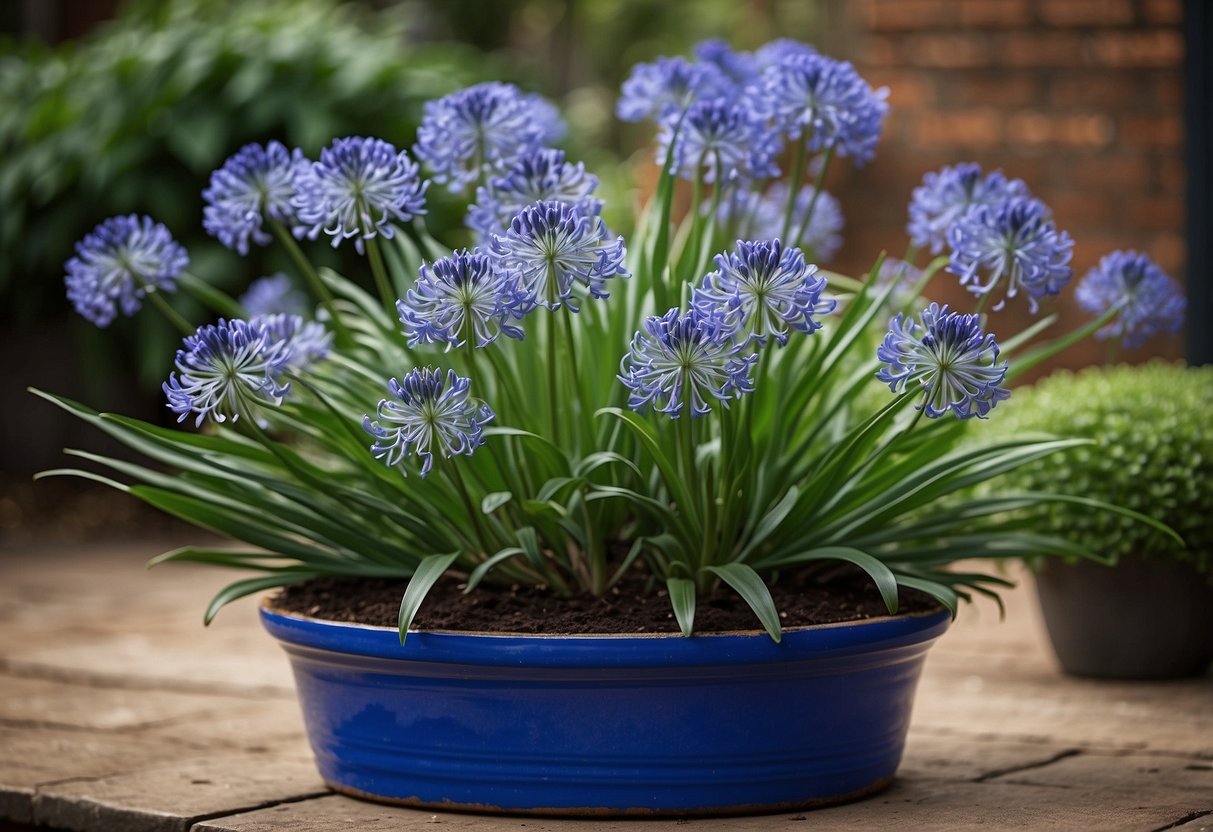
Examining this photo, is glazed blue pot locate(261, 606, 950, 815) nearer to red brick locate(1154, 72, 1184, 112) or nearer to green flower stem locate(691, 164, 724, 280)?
Result: green flower stem locate(691, 164, 724, 280)

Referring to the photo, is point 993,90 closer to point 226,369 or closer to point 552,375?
point 552,375

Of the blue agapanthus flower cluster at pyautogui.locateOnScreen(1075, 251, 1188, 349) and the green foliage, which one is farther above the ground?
the green foliage

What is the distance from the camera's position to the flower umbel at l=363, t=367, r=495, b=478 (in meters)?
1.55

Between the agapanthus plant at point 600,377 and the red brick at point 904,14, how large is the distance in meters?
2.58

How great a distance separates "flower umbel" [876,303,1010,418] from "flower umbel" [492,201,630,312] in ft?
0.96

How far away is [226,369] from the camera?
64.4 inches

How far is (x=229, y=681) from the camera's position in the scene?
2.84 metres

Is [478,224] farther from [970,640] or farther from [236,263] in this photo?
[236,263]

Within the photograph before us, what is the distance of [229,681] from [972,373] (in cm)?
175

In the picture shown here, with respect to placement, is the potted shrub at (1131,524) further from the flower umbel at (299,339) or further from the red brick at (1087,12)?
the red brick at (1087,12)

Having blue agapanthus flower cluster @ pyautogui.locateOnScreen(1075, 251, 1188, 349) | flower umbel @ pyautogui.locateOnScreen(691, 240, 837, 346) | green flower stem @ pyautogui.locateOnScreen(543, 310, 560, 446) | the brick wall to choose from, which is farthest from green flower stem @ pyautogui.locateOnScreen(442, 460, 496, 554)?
the brick wall

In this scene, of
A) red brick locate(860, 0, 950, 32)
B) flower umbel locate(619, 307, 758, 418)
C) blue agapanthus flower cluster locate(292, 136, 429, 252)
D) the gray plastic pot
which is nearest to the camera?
flower umbel locate(619, 307, 758, 418)

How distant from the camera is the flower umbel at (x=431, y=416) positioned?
1.55 m

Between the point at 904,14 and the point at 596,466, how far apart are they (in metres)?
3.13
